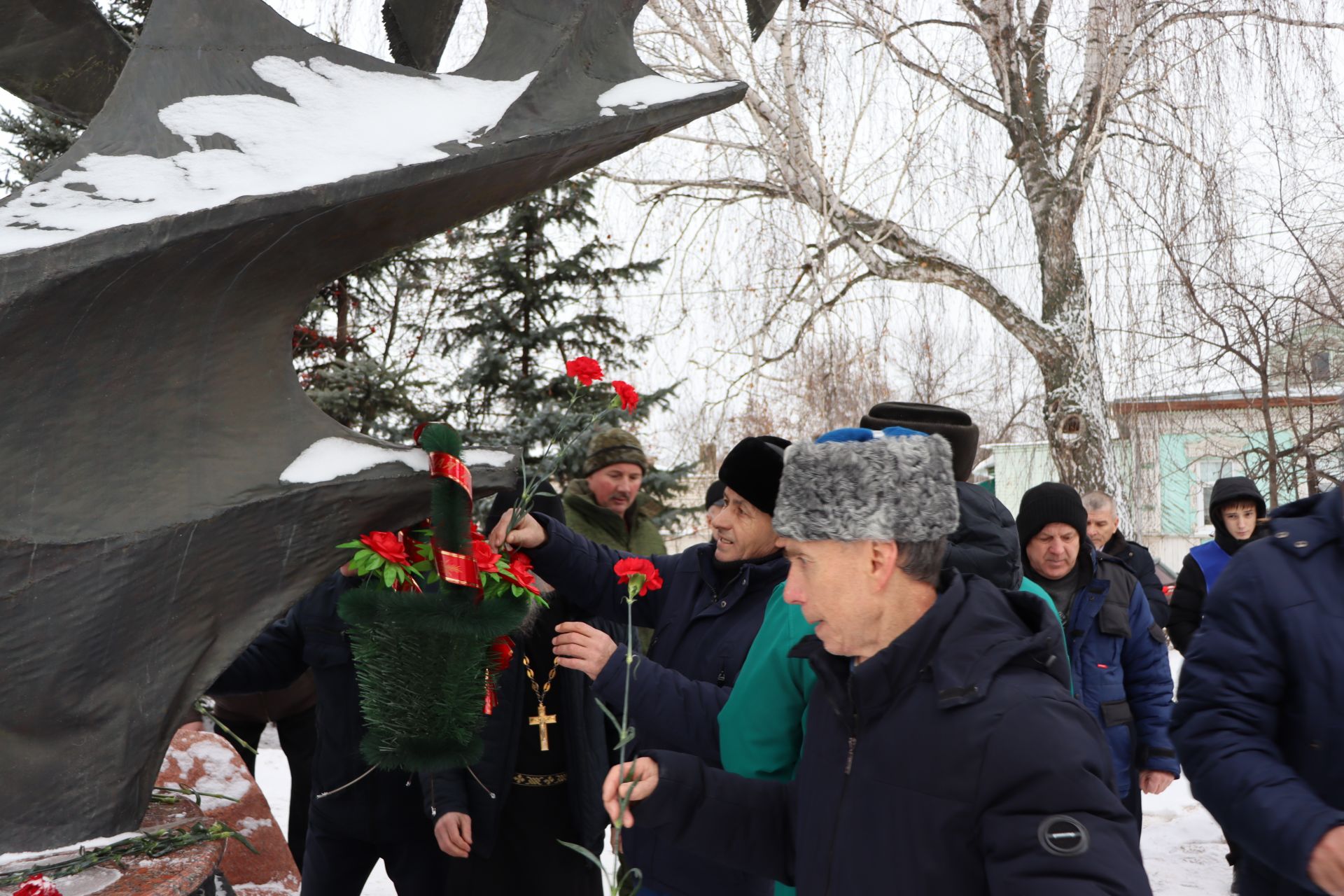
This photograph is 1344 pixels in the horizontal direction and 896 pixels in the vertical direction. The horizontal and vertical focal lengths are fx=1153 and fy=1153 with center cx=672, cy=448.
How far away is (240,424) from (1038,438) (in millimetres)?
9106

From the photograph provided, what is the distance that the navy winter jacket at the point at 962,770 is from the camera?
1.47 meters

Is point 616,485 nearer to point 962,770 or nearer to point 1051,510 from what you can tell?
point 1051,510

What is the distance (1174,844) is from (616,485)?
3.61m

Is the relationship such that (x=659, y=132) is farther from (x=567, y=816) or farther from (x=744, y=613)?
(x=567, y=816)

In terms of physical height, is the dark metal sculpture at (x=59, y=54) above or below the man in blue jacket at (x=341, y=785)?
above

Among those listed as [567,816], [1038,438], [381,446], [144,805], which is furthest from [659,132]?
[1038,438]

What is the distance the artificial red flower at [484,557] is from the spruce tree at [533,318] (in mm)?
6134

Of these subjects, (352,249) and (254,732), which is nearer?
(352,249)

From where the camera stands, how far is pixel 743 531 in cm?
301

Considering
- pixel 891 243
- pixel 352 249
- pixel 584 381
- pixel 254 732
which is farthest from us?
pixel 891 243

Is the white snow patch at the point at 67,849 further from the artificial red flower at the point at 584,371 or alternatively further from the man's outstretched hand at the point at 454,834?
the artificial red flower at the point at 584,371

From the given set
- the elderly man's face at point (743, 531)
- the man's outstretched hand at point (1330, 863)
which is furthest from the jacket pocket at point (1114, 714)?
the man's outstretched hand at point (1330, 863)

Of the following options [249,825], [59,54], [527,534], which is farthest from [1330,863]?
[59,54]

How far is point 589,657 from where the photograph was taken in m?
2.66
